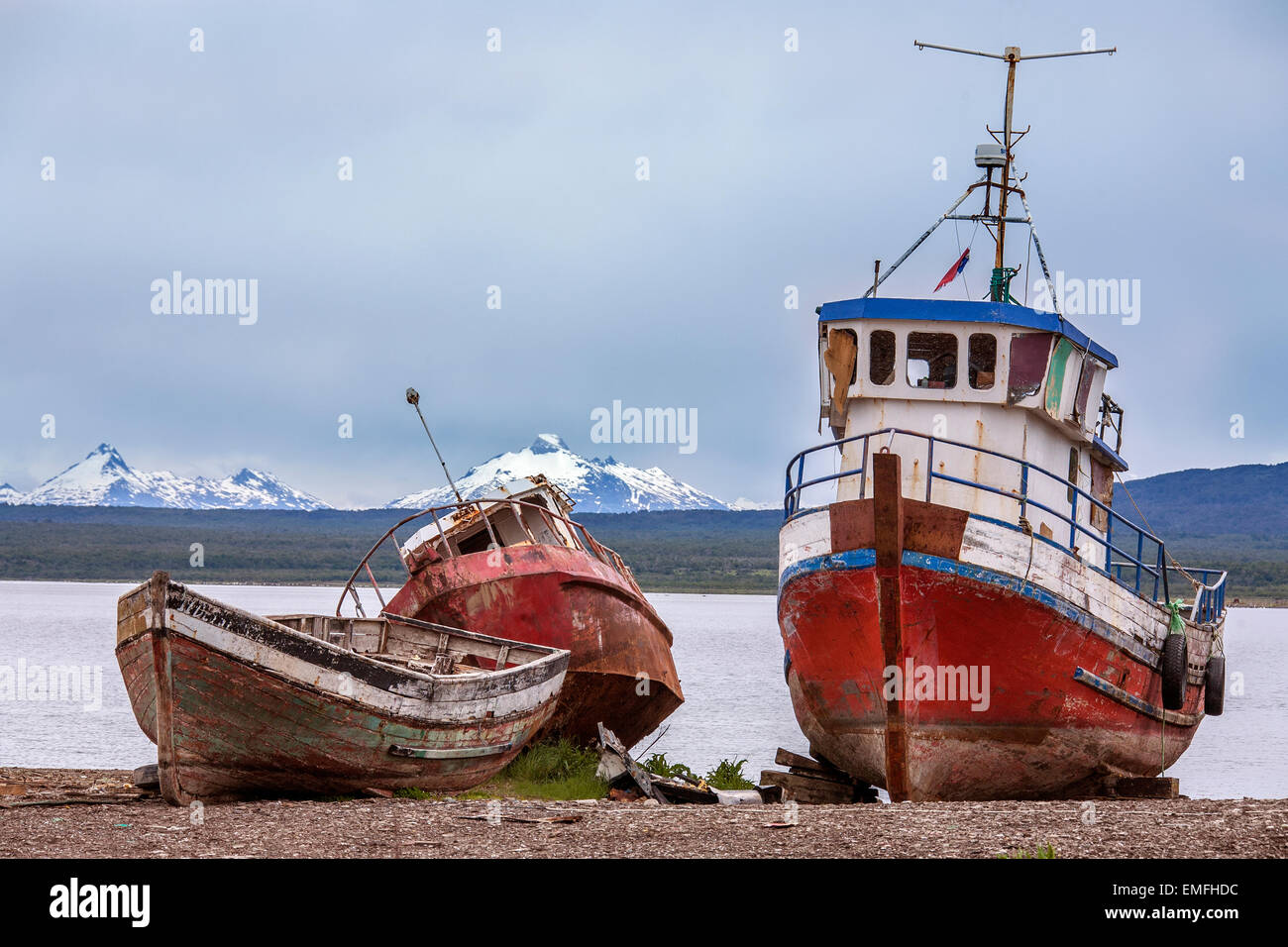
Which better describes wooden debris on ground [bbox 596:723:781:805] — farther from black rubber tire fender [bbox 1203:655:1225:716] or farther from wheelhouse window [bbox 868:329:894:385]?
black rubber tire fender [bbox 1203:655:1225:716]

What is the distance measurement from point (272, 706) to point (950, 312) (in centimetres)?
918

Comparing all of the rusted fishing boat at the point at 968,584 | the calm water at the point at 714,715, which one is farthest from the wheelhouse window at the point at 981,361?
the calm water at the point at 714,715

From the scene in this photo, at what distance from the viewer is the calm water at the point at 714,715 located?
31.1 metres

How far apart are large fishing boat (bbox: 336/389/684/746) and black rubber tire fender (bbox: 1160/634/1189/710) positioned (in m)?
7.28

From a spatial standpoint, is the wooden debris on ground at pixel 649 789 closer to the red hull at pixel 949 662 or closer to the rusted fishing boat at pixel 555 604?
the red hull at pixel 949 662

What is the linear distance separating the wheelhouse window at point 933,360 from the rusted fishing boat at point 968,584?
22mm

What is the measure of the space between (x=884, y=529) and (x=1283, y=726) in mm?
33155

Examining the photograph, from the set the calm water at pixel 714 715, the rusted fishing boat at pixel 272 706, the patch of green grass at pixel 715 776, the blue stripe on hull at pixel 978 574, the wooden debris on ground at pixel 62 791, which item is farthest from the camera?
the calm water at pixel 714 715

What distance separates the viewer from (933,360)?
18.8 metres

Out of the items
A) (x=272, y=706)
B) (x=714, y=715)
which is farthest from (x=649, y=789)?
(x=714, y=715)

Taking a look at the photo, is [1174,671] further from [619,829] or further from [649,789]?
[619,829]

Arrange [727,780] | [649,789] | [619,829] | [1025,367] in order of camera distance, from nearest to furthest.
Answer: [619,829] < [649,789] < [1025,367] < [727,780]

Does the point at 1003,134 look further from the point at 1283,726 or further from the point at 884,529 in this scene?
the point at 1283,726

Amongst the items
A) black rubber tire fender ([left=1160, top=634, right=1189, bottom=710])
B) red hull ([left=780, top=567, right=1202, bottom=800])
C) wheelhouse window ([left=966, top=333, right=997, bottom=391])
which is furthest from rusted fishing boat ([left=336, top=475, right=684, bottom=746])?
black rubber tire fender ([left=1160, top=634, right=1189, bottom=710])
